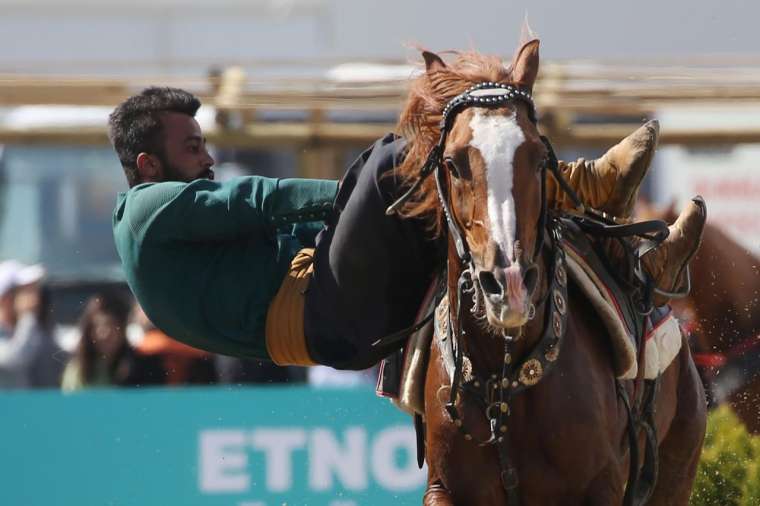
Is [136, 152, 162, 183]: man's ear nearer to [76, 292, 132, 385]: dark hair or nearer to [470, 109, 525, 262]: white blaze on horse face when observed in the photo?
[470, 109, 525, 262]: white blaze on horse face

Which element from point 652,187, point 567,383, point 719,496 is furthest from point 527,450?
point 652,187

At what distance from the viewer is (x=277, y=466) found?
6.91 meters

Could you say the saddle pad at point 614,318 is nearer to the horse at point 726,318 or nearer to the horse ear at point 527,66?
the horse ear at point 527,66

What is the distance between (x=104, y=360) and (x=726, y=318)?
3.24 metres

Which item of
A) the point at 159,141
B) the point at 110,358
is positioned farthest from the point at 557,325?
the point at 110,358

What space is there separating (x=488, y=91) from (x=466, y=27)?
4.29 meters

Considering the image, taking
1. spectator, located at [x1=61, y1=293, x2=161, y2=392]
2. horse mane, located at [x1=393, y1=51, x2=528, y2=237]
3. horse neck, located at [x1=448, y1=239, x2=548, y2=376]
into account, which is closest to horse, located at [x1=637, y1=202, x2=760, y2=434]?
spectator, located at [x1=61, y1=293, x2=161, y2=392]

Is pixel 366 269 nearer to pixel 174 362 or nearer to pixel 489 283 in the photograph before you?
pixel 489 283

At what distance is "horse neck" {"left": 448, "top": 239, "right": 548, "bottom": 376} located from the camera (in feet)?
12.1

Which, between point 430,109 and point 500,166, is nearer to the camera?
point 500,166

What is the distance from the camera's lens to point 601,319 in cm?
406

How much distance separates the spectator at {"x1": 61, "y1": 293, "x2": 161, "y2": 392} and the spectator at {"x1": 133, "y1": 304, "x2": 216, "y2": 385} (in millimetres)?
38

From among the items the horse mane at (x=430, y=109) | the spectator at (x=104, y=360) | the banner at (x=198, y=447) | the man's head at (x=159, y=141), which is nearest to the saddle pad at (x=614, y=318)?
the horse mane at (x=430, y=109)

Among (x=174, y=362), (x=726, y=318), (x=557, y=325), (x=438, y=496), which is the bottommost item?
(x=174, y=362)
